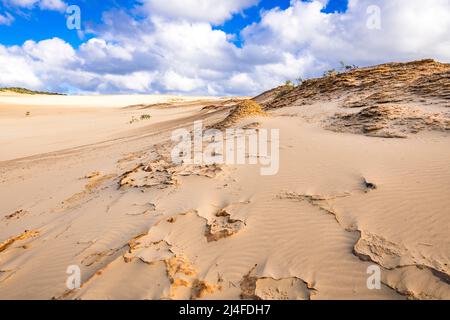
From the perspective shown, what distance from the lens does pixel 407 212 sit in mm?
3643

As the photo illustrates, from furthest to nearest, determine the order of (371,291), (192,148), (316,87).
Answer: (316,87) < (192,148) < (371,291)

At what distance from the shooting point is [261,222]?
3938mm

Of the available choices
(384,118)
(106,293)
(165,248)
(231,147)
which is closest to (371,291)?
(165,248)

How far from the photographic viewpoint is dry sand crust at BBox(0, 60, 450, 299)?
3049 millimetres

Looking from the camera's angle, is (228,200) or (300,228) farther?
(228,200)

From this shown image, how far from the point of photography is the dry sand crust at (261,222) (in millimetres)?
3049

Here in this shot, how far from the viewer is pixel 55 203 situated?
5859 millimetres

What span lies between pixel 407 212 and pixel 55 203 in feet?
17.4
